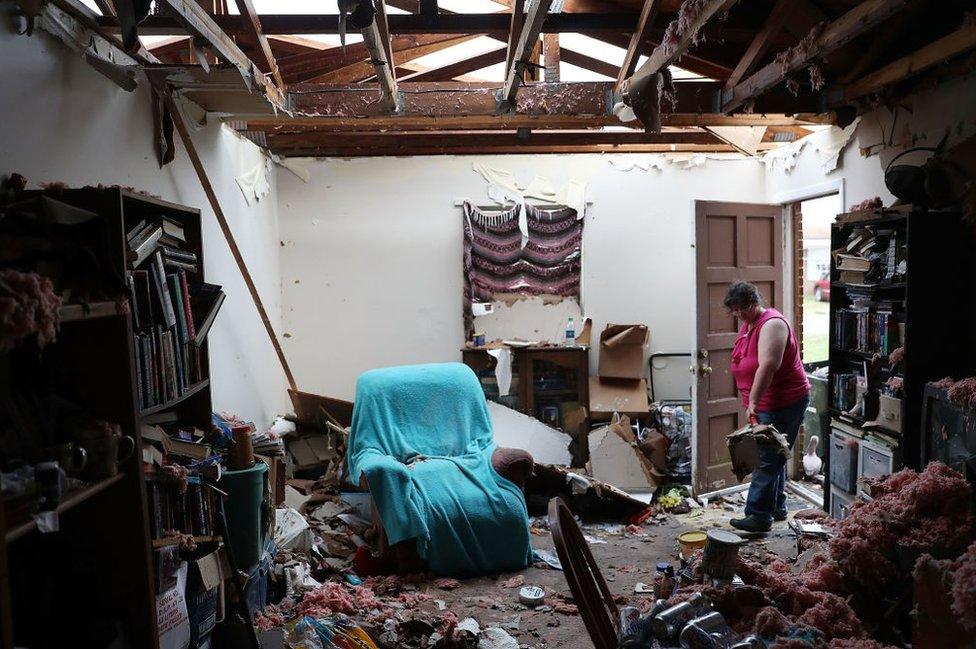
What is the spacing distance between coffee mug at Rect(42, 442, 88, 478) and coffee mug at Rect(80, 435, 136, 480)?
0.02m

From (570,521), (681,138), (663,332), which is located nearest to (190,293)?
(570,521)

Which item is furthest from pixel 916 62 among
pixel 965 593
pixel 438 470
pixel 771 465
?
pixel 438 470

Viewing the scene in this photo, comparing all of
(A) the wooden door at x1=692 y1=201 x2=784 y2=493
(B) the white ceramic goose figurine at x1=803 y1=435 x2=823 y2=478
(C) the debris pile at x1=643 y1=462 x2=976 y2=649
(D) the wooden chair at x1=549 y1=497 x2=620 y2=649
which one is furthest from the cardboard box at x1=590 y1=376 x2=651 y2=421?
(D) the wooden chair at x1=549 y1=497 x2=620 y2=649

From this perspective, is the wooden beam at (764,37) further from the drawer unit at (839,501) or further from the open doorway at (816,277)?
the open doorway at (816,277)

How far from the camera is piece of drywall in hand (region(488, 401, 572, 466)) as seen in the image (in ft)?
17.4

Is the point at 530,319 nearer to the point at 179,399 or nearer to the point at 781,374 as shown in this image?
the point at 781,374

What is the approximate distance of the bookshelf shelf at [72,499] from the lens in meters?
1.35

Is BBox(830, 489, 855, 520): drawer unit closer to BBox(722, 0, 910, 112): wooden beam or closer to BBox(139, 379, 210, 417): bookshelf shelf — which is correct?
BBox(722, 0, 910, 112): wooden beam

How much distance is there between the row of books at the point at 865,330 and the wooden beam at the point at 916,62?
1151mm

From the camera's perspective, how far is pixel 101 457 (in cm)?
173

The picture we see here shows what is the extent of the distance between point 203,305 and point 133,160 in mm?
755

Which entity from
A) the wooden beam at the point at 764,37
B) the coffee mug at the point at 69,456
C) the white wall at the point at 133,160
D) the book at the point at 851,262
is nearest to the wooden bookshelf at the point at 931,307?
the book at the point at 851,262

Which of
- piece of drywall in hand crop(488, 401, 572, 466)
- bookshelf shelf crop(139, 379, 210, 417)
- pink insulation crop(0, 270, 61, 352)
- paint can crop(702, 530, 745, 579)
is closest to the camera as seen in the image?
pink insulation crop(0, 270, 61, 352)

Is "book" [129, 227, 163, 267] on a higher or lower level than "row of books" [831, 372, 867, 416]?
higher
